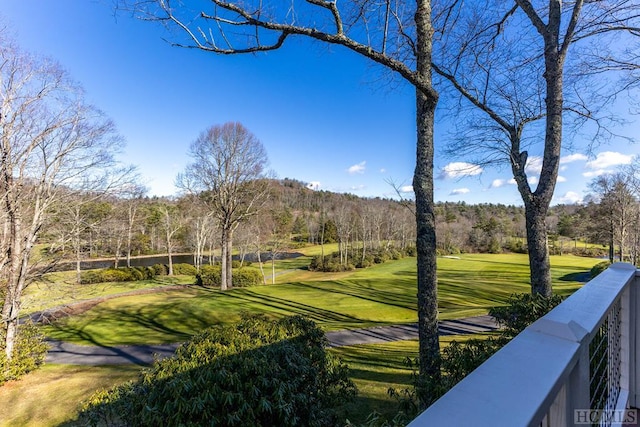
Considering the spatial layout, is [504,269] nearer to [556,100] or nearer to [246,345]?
[556,100]

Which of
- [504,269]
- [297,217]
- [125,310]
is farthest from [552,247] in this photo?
[125,310]

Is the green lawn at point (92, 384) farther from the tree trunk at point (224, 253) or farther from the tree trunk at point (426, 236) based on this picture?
the tree trunk at point (224, 253)

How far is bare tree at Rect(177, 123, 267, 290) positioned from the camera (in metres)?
17.7

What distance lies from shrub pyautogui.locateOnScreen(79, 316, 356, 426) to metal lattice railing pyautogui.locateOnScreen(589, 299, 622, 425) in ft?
6.70

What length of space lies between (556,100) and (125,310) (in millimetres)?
16823

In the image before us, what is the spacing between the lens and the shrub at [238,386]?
230 centimetres

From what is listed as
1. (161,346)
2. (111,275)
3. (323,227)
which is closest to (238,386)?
(161,346)

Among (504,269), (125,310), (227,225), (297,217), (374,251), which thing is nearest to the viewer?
(125,310)

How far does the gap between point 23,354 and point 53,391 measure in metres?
2.20

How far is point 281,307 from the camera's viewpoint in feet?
43.7

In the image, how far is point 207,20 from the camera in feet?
10.9

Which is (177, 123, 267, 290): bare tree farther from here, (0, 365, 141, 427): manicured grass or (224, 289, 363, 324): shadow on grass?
(0, 365, 141, 427): manicured grass

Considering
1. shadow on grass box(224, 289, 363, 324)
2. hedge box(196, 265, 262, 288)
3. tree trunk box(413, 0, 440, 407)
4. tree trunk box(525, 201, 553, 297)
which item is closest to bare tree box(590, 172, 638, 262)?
shadow on grass box(224, 289, 363, 324)

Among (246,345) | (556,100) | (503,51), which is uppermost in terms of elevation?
(503,51)
